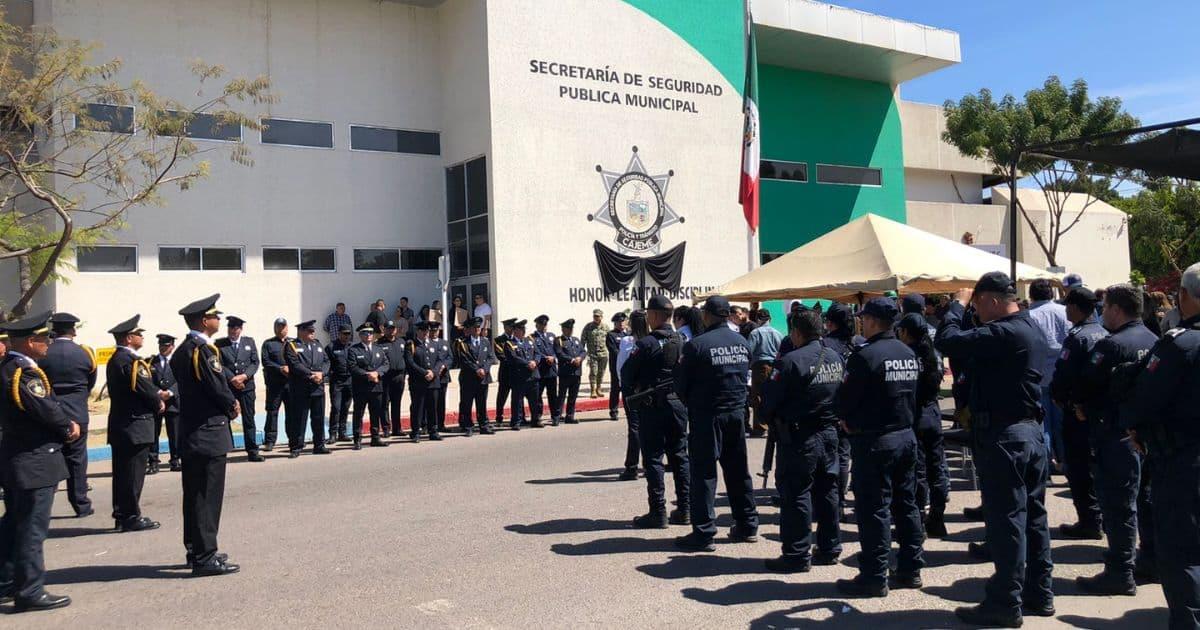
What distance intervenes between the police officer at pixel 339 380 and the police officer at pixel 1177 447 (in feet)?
37.5

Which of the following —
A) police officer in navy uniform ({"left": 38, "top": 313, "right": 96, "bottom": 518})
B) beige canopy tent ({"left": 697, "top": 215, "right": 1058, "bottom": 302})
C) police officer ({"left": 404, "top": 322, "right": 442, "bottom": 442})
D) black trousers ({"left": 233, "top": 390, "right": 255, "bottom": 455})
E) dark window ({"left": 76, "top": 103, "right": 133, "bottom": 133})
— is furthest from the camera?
dark window ({"left": 76, "top": 103, "right": 133, "bottom": 133})

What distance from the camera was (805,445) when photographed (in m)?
6.27

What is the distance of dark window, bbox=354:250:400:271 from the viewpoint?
74.7ft

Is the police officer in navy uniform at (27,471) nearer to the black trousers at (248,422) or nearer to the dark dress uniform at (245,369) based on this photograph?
the dark dress uniform at (245,369)

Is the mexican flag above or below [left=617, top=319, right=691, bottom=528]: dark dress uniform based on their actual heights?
above

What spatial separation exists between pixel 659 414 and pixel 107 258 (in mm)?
17204

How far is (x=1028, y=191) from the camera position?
37281mm

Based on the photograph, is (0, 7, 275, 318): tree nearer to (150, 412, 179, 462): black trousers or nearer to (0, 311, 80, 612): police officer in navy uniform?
(150, 412, 179, 462): black trousers

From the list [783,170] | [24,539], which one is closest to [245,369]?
[24,539]

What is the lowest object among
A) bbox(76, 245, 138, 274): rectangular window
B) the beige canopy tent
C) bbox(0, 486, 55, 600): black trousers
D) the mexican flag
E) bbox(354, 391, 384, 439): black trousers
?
bbox(0, 486, 55, 600): black trousers

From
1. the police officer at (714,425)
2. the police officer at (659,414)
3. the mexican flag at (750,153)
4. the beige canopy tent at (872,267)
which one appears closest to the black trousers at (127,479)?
the police officer at (659,414)

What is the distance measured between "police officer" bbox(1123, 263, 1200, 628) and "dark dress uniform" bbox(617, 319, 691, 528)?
372cm

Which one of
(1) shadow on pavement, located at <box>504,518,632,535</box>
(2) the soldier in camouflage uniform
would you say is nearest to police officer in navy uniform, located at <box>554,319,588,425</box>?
(2) the soldier in camouflage uniform

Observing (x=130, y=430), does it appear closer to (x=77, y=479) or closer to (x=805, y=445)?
(x=77, y=479)
